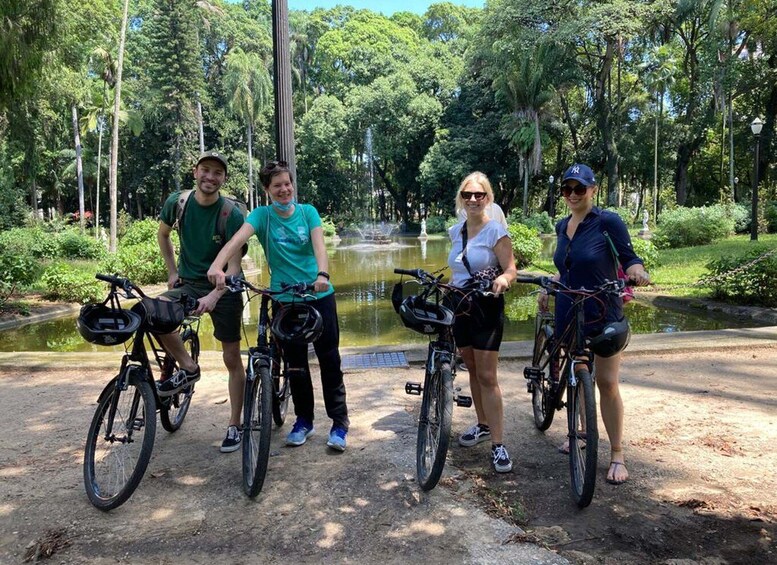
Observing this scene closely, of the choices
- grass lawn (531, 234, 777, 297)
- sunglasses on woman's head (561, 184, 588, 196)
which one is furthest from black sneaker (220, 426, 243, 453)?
grass lawn (531, 234, 777, 297)

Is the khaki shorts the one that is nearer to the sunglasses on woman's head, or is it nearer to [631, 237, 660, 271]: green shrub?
the sunglasses on woman's head

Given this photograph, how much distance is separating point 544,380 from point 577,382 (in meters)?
0.63

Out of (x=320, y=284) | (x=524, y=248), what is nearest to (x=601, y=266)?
(x=320, y=284)

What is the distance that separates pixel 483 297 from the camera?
310cm

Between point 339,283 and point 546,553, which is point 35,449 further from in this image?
point 339,283

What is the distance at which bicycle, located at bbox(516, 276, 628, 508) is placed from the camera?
2633mm

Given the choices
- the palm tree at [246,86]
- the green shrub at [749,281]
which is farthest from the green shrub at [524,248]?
the palm tree at [246,86]

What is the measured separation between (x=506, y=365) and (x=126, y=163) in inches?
1632

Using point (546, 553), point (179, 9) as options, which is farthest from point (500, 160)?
point (546, 553)

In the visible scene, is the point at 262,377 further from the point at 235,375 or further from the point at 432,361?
the point at 432,361

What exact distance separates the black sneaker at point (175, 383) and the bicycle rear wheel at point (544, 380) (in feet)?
7.18

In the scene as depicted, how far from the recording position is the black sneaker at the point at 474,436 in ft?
11.5

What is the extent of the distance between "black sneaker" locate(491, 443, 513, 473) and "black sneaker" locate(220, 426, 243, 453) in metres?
1.58

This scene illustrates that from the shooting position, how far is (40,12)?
8.91m
